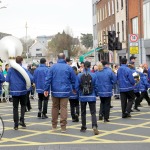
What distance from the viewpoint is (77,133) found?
424 inches

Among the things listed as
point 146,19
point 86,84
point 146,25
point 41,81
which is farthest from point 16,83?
point 146,25

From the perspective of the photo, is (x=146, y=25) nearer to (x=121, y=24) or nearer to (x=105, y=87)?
(x=121, y=24)

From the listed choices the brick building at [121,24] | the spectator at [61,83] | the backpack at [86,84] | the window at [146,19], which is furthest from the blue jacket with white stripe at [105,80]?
the brick building at [121,24]

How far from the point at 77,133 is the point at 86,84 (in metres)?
1.23

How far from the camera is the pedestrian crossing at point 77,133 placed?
9664mm

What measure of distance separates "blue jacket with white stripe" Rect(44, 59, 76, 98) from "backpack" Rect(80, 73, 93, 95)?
42 cm

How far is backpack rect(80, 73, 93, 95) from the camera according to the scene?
1074 cm

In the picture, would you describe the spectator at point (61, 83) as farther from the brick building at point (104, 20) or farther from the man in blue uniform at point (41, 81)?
the brick building at point (104, 20)

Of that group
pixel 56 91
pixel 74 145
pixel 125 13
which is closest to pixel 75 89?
pixel 56 91

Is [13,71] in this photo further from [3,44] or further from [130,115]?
[130,115]

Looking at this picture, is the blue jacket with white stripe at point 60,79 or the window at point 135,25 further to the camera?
the window at point 135,25

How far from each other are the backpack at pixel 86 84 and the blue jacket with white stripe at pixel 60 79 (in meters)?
0.42

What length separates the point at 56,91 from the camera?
11.0m

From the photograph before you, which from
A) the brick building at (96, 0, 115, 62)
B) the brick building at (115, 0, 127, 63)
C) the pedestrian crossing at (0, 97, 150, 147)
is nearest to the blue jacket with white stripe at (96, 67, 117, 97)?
the pedestrian crossing at (0, 97, 150, 147)
